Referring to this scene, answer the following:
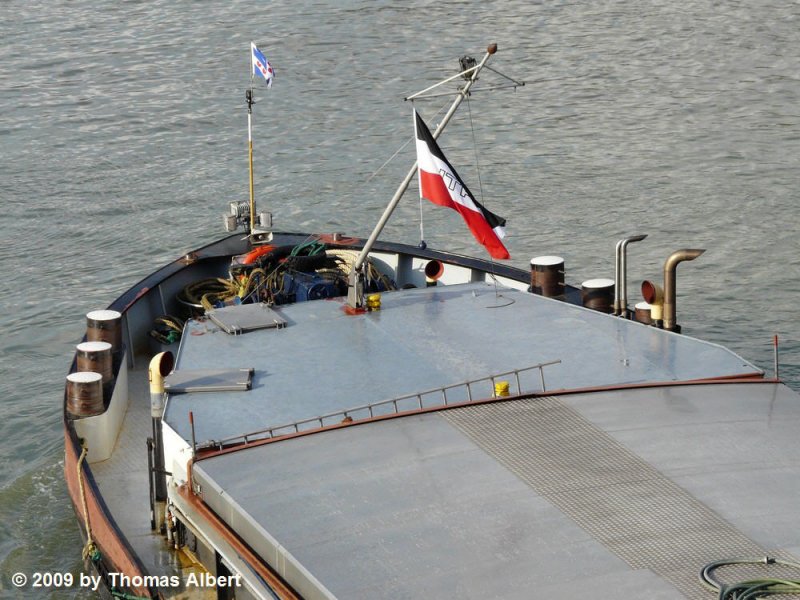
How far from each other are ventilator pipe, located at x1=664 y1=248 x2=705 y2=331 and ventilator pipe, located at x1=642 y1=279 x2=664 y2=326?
191 millimetres

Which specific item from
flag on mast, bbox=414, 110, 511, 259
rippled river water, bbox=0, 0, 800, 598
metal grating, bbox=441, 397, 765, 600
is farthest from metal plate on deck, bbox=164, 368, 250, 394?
rippled river water, bbox=0, 0, 800, 598

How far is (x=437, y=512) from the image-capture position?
1052 centimetres

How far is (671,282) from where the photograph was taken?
51.2 ft

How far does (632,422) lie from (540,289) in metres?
5.78

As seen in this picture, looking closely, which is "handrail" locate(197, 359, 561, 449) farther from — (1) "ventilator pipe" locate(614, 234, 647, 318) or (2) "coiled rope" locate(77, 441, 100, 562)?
(1) "ventilator pipe" locate(614, 234, 647, 318)

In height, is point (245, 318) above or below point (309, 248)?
below

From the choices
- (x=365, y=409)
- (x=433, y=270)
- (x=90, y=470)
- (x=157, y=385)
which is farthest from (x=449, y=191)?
(x=90, y=470)

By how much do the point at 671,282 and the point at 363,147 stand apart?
22247 mm

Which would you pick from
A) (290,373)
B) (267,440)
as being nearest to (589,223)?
(290,373)

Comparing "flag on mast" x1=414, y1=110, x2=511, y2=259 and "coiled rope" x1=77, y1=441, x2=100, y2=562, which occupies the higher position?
"flag on mast" x1=414, y1=110, x2=511, y2=259

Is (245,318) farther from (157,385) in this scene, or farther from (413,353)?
(157,385)

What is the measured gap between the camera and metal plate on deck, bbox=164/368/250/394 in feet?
45.1

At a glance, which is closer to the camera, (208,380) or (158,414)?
(158,414)

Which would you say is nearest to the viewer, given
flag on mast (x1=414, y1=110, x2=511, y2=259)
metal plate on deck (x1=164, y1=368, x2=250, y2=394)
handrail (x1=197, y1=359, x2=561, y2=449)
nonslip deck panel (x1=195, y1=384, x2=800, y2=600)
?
nonslip deck panel (x1=195, y1=384, x2=800, y2=600)
